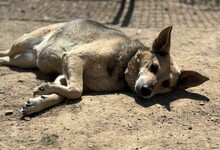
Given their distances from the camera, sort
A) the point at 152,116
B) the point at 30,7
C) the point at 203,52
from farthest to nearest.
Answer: the point at 30,7 → the point at 203,52 → the point at 152,116

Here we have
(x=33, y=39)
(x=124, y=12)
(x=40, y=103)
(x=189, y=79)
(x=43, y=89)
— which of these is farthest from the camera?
(x=124, y=12)

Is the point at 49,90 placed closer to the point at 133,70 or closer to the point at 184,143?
the point at 133,70

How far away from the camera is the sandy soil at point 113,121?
14.4ft

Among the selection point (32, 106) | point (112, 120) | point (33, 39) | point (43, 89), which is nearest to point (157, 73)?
point (112, 120)

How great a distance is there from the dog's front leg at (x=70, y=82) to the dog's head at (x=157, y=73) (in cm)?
69

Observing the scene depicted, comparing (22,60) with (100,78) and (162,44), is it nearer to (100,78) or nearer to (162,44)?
(100,78)

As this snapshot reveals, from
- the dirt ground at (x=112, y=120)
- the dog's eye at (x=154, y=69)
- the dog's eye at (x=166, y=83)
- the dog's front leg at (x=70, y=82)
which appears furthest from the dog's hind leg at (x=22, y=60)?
the dog's eye at (x=166, y=83)

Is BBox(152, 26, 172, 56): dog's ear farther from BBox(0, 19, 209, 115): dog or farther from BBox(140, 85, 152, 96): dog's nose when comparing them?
BBox(140, 85, 152, 96): dog's nose

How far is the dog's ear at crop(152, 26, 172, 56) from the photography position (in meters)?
5.41

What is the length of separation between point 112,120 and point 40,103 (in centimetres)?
92

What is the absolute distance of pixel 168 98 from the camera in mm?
5570

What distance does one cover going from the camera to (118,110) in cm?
506

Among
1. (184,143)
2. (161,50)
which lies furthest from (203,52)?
(184,143)

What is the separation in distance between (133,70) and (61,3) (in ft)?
19.8
